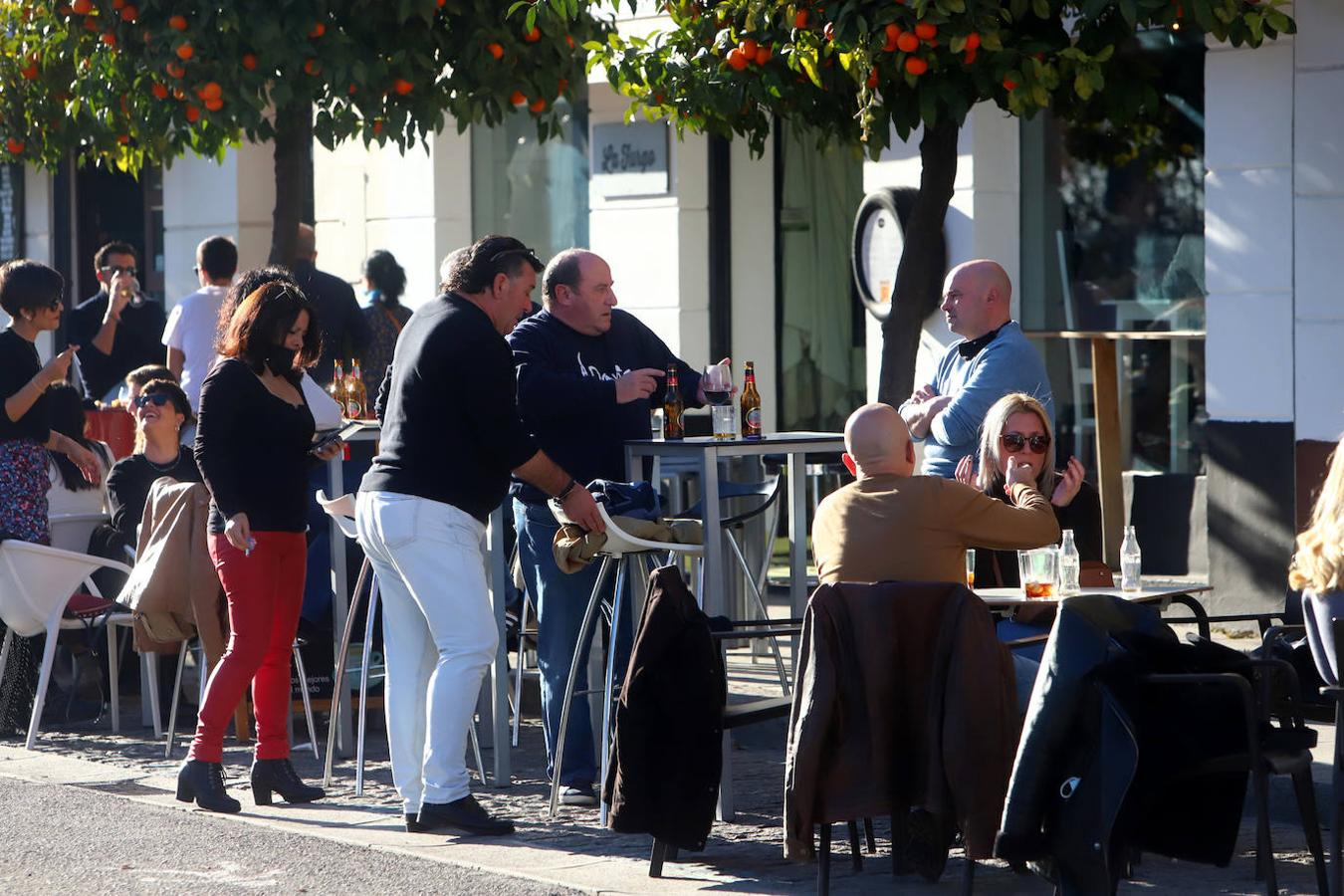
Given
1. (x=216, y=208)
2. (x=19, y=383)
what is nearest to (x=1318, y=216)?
(x=19, y=383)

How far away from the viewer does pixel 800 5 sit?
8203 mm

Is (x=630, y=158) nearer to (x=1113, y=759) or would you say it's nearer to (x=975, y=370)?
(x=975, y=370)

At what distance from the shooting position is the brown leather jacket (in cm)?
592

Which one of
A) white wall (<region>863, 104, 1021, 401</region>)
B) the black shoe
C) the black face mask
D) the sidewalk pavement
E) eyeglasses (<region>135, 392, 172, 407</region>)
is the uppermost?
white wall (<region>863, 104, 1021, 401</region>)

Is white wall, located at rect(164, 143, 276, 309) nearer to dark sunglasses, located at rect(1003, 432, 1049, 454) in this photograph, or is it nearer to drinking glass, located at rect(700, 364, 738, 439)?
drinking glass, located at rect(700, 364, 738, 439)

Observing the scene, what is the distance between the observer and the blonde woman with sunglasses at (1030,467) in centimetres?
739

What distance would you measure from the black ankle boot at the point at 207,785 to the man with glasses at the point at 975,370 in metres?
2.77

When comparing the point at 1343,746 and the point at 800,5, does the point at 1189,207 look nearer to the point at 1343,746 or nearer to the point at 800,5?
the point at 800,5

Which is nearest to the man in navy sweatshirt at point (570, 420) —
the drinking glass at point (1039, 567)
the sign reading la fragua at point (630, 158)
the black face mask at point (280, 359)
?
the black face mask at point (280, 359)

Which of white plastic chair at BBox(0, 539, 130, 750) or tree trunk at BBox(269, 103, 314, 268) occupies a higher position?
tree trunk at BBox(269, 103, 314, 268)

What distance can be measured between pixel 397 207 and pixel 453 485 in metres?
8.49

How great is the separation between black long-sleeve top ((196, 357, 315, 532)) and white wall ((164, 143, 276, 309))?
9.06 m

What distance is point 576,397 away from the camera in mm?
7773

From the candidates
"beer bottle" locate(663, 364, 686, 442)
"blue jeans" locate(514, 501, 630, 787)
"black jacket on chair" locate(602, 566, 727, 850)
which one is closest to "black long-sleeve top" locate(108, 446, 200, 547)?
"blue jeans" locate(514, 501, 630, 787)
